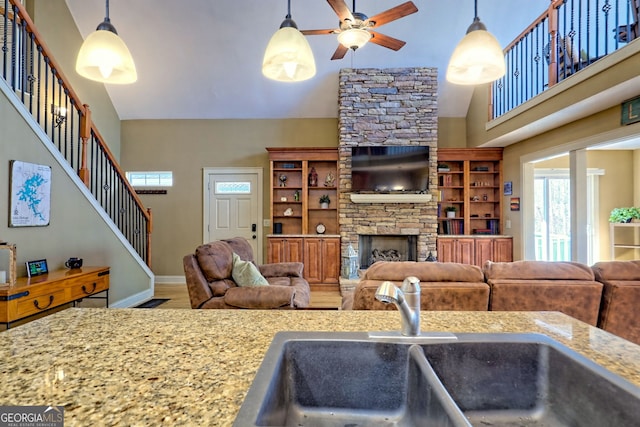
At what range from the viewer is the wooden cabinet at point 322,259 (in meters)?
5.77

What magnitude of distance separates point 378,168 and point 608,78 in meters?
3.13

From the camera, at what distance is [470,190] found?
20.6 feet

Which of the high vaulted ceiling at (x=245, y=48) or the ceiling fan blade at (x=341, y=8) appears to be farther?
the high vaulted ceiling at (x=245, y=48)

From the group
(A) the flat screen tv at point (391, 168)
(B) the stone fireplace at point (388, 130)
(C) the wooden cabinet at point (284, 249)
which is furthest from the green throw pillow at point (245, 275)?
(A) the flat screen tv at point (391, 168)

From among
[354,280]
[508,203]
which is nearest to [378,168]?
[354,280]

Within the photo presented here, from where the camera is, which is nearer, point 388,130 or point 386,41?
point 386,41

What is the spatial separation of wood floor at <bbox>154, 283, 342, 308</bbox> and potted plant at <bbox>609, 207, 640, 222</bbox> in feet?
16.0

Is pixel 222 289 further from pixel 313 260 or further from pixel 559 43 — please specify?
pixel 559 43

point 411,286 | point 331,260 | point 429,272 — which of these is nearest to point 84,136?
point 331,260

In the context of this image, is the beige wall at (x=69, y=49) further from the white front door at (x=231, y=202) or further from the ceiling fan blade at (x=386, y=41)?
the ceiling fan blade at (x=386, y=41)

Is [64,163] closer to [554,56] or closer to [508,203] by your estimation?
[554,56]

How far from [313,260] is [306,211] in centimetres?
93

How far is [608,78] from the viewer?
10.3 feet

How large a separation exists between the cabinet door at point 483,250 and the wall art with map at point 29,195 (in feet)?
20.0
